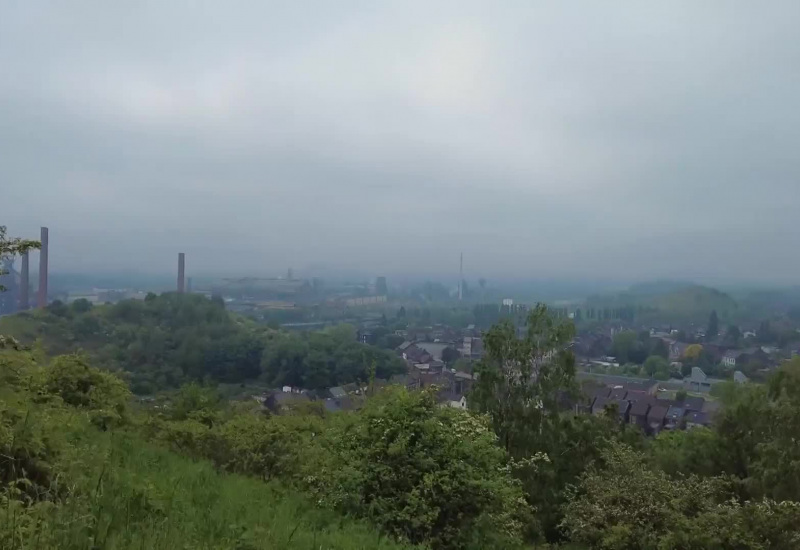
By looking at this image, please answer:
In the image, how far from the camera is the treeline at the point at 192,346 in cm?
3047

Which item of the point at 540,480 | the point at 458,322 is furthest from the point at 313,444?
the point at 458,322

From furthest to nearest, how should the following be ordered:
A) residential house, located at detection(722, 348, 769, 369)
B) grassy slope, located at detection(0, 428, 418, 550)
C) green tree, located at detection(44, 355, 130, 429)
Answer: residential house, located at detection(722, 348, 769, 369) < green tree, located at detection(44, 355, 130, 429) < grassy slope, located at detection(0, 428, 418, 550)

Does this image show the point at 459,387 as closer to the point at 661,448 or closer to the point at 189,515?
the point at 661,448

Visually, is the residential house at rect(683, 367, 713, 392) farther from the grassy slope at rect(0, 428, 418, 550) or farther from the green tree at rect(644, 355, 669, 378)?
the grassy slope at rect(0, 428, 418, 550)

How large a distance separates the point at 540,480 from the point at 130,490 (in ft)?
33.7

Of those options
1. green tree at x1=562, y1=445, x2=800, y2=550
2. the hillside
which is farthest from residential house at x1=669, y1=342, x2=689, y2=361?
green tree at x1=562, y1=445, x2=800, y2=550

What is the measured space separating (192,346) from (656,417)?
25.0m

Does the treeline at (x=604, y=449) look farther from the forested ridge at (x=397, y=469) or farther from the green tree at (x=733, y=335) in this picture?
the green tree at (x=733, y=335)

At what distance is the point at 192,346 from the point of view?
34406 millimetres

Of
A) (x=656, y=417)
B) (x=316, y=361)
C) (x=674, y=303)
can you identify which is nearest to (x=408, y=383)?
(x=656, y=417)

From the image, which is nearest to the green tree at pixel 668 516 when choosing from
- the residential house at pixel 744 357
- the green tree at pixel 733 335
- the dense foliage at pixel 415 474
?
the dense foliage at pixel 415 474

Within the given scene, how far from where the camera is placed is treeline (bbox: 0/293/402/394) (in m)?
30.5

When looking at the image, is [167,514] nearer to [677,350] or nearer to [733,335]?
[677,350]

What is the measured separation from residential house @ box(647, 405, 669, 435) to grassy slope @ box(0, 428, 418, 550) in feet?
72.9
